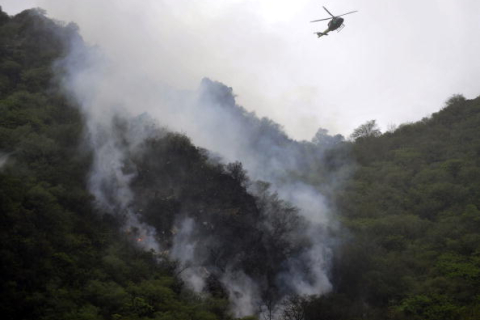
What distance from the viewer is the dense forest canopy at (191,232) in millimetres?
35219

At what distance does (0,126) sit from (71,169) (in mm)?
8091

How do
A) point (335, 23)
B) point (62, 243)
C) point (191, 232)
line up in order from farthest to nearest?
point (191, 232) → point (335, 23) → point (62, 243)

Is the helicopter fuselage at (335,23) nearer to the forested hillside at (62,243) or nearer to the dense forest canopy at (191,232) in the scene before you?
the dense forest canopy at (191,232)

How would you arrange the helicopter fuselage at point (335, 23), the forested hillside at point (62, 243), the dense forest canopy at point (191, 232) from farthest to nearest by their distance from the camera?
the helicopter fuselage at point (335, 23)
the dense forest canopy at point (191, 232)
the forested hillside at point (62, 243)

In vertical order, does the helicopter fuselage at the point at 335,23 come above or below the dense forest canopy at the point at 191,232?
above

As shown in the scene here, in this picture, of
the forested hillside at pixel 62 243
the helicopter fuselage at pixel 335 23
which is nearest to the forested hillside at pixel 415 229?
the forested hillside at pixel 62 243

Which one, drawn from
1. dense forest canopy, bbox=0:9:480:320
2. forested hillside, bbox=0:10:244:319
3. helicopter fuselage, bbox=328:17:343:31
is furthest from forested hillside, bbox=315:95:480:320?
helicopter fuselage, bbox=328:17:343:31

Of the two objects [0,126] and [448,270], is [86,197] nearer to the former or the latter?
[0,126]

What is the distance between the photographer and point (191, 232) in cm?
4562

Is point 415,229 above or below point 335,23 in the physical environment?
below

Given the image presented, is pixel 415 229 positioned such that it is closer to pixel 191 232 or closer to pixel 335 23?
pixel 335 23

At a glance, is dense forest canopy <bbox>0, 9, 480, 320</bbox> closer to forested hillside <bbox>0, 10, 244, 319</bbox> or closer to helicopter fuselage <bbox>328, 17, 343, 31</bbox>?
forested hillside <bbox>0, 10, 244, 319</bbox>

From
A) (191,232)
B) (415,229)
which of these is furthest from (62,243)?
(415,229)

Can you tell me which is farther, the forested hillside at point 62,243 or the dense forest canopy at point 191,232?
the dense forest canopy at point 191,232
